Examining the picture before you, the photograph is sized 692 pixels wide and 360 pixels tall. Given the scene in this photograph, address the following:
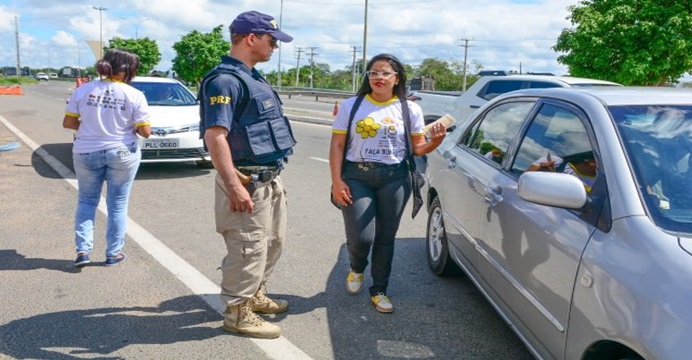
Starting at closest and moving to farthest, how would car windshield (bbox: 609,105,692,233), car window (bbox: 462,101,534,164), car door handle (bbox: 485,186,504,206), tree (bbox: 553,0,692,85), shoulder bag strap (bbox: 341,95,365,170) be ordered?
1. car windshield (bbox: 609,105,692,233)
2. car door handle (bbox: 485,186,504,206)
3. car window (bbox: 462,101,534,164)
4. shoulder bag strap (bbox: 341,95,365,170)
5. tree (bbox: 553,0,692,85)

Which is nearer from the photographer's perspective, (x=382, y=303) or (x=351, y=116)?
(x=351, y=116)

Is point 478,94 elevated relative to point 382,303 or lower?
elevated

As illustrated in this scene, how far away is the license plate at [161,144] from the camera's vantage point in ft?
27.6

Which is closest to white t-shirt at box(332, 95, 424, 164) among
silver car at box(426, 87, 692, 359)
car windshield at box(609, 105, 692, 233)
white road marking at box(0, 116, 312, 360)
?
silver car at box(426, 87, 692, 359)

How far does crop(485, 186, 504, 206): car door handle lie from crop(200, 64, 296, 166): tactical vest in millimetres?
1212

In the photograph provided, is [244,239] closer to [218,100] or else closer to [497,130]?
[218,100]

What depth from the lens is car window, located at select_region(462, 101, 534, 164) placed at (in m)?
3.59

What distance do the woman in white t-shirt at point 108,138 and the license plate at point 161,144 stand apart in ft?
12.8

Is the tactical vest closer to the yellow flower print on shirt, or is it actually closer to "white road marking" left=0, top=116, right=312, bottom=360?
the yellow flower print on shirt

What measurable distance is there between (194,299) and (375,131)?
1.69 meters

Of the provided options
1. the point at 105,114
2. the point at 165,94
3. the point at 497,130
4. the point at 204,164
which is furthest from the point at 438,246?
the point at 165,94

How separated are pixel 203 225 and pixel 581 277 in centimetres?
432

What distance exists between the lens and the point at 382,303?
12.6ft

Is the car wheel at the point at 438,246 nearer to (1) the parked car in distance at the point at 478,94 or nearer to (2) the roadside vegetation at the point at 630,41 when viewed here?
(1) the parked car in distance at the point at 478,94
